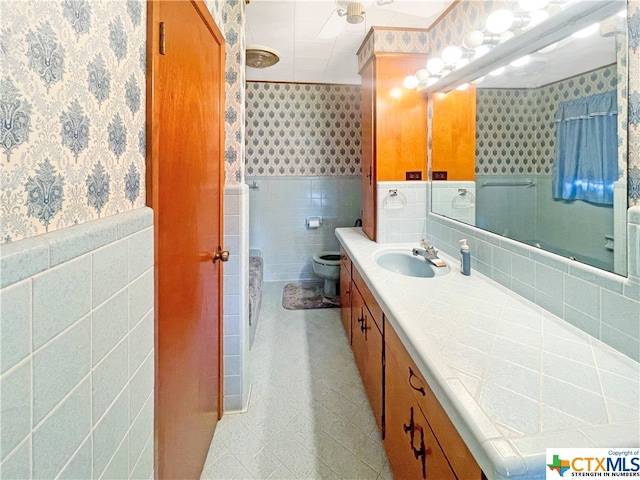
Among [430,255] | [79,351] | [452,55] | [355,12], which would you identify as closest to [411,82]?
[452,55]

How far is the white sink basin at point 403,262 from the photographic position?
2152mm

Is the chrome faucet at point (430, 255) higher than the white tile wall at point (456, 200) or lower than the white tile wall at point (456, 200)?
lower

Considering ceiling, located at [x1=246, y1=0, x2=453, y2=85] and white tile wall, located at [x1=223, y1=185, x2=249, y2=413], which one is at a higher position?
ceiling, located at [x1=246, y1=0, x2=453, y2=85]

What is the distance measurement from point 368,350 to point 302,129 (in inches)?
119

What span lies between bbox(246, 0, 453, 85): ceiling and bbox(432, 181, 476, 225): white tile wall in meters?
1.12

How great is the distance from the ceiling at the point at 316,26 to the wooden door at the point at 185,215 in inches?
36.6

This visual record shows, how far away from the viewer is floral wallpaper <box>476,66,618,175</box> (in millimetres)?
1238

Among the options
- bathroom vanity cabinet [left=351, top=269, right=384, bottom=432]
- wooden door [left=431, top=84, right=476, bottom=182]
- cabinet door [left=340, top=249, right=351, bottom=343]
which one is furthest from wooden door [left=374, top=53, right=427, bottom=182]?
bathroom vanity cabinet [left=351, top=269, right=384, bottom=432]

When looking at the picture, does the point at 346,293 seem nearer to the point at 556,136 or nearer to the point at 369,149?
the point at 369,149

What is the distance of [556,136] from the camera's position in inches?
54.9

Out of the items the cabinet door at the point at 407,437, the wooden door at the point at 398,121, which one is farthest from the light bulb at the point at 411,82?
the cabinet door at the point at 407,437

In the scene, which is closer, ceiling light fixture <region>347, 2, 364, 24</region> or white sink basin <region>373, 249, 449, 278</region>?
ceiling light fixture <region>347, 2, 364, 24</region>

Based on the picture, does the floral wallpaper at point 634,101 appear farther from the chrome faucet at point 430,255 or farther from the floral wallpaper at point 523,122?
the chrome faucet at point 430,255

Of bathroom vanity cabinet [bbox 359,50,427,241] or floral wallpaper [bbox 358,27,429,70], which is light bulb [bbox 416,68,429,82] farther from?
floral wallpaper [bbox 358,27,429,70]
